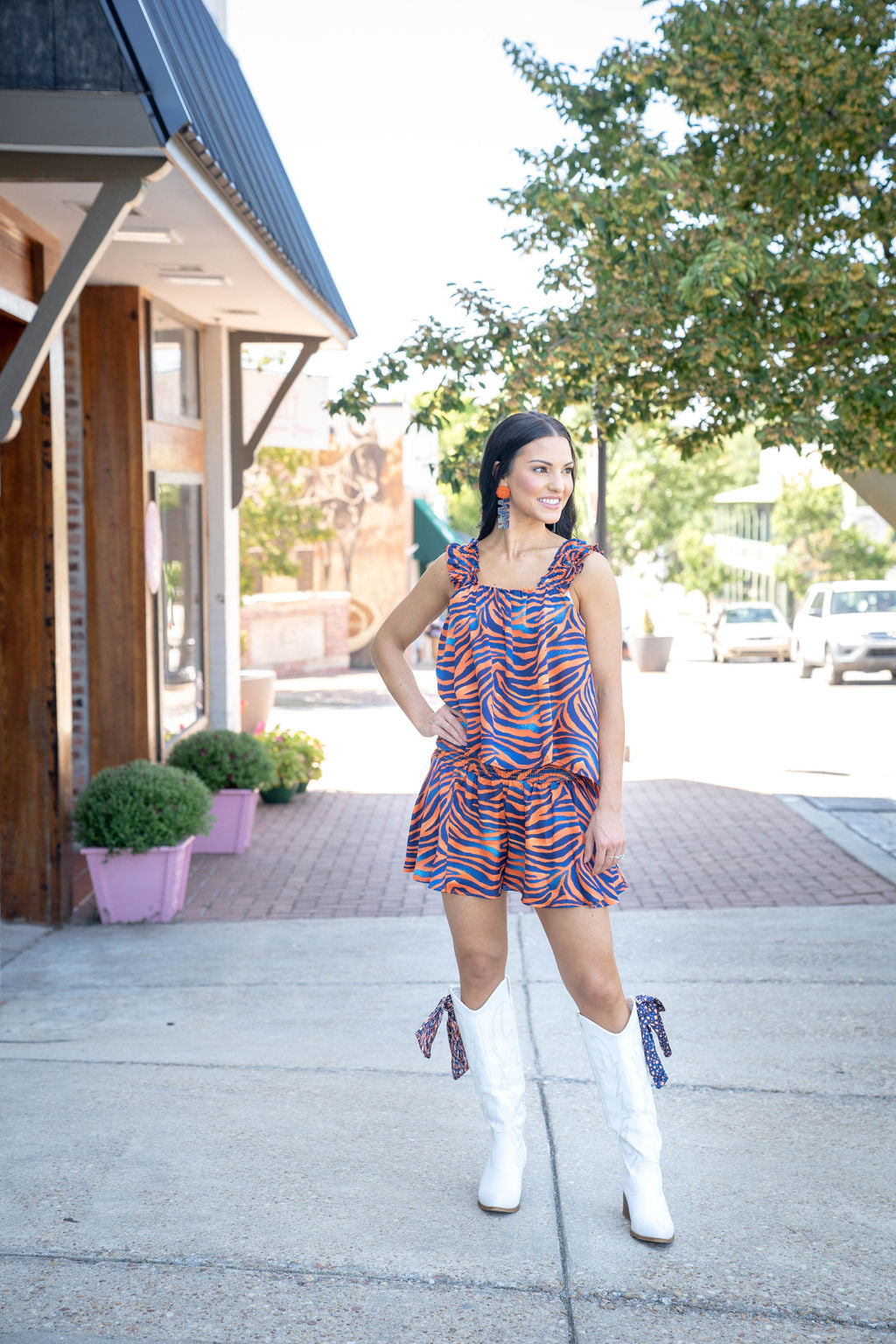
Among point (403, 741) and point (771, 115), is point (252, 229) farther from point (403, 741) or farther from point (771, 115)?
point (403, 741)

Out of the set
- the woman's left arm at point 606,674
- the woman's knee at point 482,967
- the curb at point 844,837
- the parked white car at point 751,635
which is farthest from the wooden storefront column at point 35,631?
the parked white car at point 751,635

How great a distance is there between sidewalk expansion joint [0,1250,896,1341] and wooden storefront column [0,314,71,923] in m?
3.43

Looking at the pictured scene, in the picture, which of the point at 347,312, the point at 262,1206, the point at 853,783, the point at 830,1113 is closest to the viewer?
the point at 262,1206

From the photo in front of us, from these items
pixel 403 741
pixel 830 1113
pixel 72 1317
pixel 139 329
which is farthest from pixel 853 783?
pixel 72 1317

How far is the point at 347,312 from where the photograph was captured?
9695 mm

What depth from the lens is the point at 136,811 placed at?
6.48m

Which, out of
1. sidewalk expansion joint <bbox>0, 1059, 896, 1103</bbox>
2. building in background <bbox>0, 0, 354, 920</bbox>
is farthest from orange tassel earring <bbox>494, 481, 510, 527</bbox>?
building in background <bbox>0, 0, 354, 920</bbox>

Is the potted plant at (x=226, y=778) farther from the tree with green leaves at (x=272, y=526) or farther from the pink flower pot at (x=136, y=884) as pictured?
the tree with green leaves at (x=272, y=526)

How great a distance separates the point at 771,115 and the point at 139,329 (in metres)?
3.72

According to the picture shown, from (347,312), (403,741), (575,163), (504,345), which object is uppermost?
(575,163)

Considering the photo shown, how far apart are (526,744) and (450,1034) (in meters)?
0.83

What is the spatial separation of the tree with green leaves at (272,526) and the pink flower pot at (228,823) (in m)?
10.0

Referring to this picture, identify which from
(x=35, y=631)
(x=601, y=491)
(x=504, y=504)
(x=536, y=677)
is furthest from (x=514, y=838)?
(x=601, y=491)

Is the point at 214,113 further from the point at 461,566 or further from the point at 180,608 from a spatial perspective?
the point at 180,608
